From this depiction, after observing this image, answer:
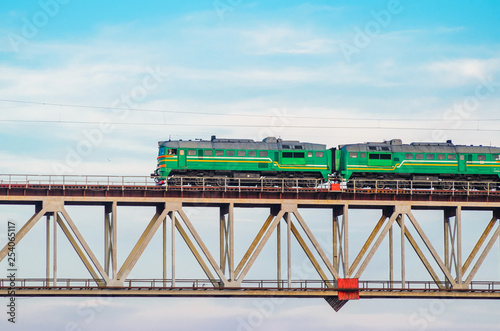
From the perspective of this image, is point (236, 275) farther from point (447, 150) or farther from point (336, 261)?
point (447, 150)

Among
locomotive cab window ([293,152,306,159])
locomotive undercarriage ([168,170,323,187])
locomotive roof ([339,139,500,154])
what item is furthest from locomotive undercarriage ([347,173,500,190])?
locomotive cab window ([293,152,306,159])

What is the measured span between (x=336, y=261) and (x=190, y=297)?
42.7 feet

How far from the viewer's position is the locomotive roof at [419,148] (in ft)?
289

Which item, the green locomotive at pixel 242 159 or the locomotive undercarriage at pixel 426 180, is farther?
the locomotive undercarriage at pixel 426 180

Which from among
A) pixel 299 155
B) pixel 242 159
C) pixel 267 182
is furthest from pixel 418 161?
pixel 242 159

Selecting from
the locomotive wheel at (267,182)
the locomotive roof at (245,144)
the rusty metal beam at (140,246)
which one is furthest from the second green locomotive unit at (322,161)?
the rusty metal beam at (140,246)

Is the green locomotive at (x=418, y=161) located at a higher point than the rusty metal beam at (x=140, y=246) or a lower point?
higher

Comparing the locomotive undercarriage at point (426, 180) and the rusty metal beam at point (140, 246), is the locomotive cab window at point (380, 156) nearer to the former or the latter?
the locomotive undercarriage at point (426, 180)

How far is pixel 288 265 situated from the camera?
73.8 m

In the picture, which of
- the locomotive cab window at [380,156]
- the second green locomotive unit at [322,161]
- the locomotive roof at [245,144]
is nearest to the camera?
the second green locomotive unit at [322,161]

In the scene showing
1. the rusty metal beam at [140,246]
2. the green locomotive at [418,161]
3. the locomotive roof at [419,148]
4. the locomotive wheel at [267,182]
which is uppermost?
the locomotive roof at [419,148]

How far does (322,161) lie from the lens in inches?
3413

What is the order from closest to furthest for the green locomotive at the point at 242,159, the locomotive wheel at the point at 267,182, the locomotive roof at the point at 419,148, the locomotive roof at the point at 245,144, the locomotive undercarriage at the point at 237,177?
the locomotive wheel at the point at 267,182 → the locomotive undercarriage at the point at 237,177 → the green locomotive at the point at 242,159 → the locomotive roof at the point at 245,144 → the locomotive roof at the point at 419,148

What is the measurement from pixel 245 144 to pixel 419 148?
1715 centimetres
